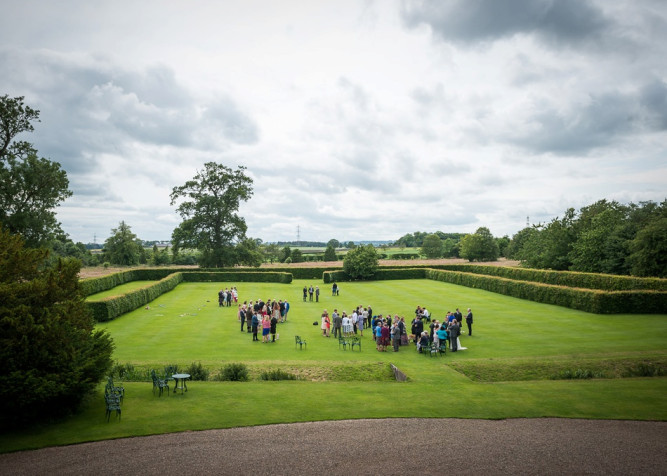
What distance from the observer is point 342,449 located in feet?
32.9

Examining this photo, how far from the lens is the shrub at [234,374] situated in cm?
1598

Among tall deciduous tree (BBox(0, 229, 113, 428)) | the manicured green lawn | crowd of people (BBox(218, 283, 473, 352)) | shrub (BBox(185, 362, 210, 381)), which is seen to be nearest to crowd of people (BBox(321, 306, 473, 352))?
crowd of people (BBox(218, 283, 473, 352))

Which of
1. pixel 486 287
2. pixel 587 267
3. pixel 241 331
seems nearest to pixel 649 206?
pixel 587 267

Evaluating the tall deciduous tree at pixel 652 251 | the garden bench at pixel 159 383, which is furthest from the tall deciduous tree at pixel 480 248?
the garden bench at pixel 159 383

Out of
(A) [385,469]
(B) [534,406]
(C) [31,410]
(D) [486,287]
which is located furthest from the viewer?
(D) [486,287]

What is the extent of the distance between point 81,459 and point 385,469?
674 cm

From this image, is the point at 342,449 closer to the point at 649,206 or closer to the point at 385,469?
the point at 385,469

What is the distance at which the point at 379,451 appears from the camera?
995 centimetres

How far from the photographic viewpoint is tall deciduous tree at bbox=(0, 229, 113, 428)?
10597 mm

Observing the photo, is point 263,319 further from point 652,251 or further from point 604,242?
point 604,242

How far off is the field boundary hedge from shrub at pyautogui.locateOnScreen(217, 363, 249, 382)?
5.26 meters

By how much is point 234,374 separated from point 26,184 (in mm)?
36661

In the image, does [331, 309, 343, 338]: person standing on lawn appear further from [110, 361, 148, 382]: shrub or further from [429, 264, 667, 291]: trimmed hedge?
[429, 264, 667, 291]: trimmed hedge

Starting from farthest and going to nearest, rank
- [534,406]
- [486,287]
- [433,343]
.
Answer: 1. [486,287]
2. [433,343]
3. [534,406]
